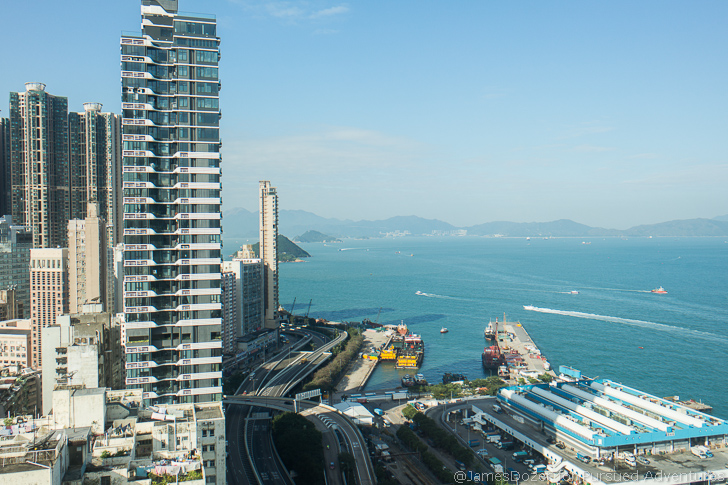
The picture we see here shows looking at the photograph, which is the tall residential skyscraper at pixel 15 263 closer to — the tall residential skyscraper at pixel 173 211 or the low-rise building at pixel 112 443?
the tall residential skyscraper at pixel 173 211

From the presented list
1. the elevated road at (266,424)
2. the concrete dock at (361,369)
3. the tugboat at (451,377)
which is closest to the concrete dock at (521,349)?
the tugboat at (451,377)

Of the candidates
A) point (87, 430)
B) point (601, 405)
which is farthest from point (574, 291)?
point (87, 430)

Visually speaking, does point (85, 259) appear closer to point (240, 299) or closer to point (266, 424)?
point (240, 299)

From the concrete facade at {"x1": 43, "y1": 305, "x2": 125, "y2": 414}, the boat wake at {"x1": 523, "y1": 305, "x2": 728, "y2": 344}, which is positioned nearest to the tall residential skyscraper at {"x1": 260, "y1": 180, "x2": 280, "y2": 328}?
the concrete facade at {"x1": 43, "y1": 305, "x2": 125, "y2": 414}

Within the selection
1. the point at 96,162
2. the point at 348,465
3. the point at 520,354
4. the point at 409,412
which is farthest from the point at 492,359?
the point at 96,162

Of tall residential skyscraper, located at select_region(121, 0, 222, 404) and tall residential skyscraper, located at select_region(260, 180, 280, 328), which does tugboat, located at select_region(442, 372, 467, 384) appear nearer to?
tall residential skyscraper, located at select_region(260, 180, 280, 328)

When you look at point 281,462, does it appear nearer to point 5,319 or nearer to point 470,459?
point 470,459
